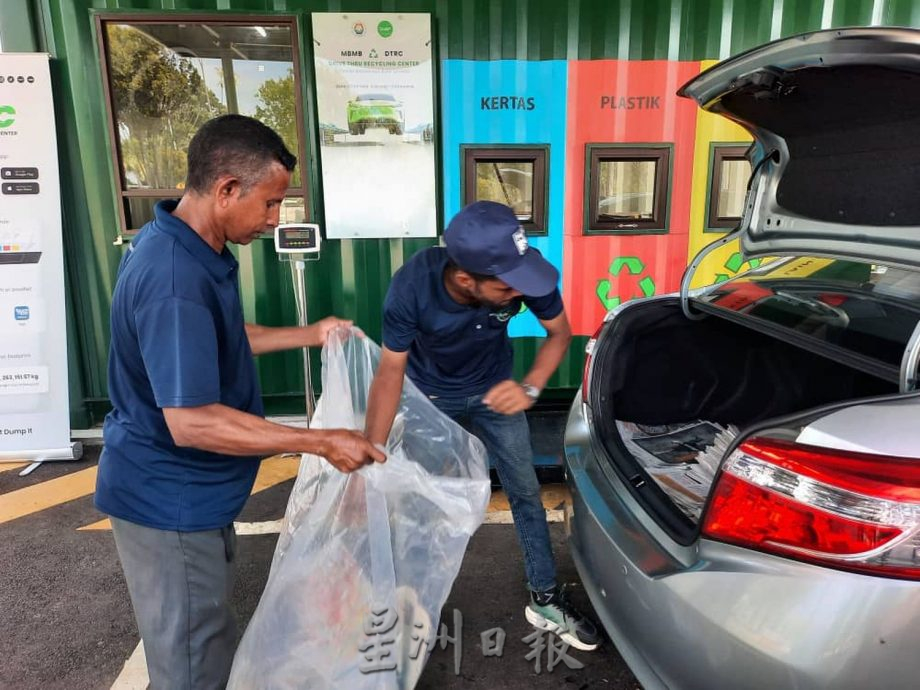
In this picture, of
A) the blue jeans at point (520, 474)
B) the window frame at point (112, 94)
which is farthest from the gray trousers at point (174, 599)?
the window frame at point (112, 94)

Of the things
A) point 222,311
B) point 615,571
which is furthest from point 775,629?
point 222,311

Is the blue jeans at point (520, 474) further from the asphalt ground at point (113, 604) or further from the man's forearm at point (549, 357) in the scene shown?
the asphalt ground at point (113, 604)

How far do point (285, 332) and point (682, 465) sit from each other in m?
1.48

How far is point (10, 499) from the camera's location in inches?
144

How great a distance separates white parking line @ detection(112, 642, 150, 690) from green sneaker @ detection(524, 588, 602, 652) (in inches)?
55.7

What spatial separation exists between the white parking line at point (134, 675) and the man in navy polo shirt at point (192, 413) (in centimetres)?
73

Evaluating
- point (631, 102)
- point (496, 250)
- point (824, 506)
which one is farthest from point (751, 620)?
point (631, 102)

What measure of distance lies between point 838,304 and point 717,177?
2703mm

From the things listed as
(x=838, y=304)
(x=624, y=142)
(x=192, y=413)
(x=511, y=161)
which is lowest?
(x=192, y=413)

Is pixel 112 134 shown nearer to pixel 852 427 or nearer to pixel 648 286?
pixel 648 286

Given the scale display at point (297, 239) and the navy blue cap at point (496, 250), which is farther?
the scale display at point (297, 239)

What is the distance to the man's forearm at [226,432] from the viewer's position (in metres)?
1.39

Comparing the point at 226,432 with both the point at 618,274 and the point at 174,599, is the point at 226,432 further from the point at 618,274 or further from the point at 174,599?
the point at 618,274

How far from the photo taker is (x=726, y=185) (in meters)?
4.58
